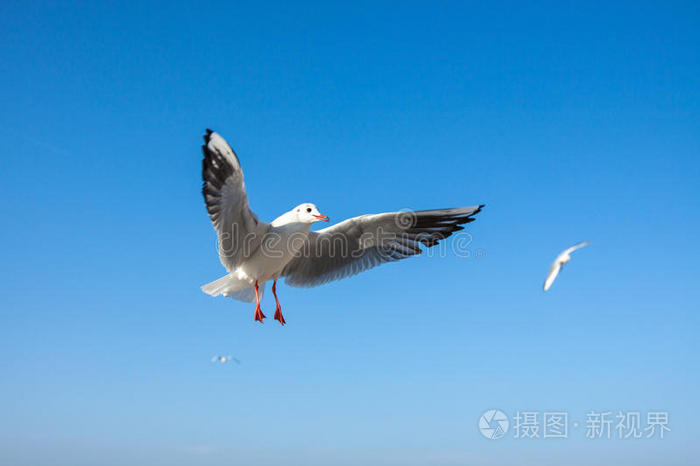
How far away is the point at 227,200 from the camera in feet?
15.6

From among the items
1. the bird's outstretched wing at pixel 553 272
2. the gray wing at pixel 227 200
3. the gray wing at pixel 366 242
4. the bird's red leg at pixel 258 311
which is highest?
the gray wing at pixel 366 242

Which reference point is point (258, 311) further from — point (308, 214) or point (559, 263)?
point (559, 263)

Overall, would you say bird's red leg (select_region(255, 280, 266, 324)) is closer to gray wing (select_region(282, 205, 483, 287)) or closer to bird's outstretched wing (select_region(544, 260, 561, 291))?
gray wing (select_region(282, 205, 483, 287))

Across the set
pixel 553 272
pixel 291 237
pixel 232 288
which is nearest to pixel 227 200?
pixel 291 237

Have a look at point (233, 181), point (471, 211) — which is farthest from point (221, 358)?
point (471, 211)

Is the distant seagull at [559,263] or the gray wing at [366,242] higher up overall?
the gray wing at [366,242]

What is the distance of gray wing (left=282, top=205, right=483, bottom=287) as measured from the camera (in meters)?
5.93

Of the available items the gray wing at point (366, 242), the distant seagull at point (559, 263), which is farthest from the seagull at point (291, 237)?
the distant seagull at point (559, 263)

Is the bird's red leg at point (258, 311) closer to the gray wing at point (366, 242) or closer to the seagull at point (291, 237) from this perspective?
the seagull at point (291, 237)

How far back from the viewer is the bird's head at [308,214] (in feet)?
17.3

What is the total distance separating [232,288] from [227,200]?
3.58ft

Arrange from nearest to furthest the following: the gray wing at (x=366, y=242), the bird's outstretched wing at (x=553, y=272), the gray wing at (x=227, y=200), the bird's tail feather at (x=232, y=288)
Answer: the bird's outstretched wing at (x=553, y=272) < the gray wing at (x=227, y=200) < the bird's tail feather at (x=232, y=288) < the gray wing at (x=366, y=242)

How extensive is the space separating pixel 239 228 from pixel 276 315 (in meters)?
1.05

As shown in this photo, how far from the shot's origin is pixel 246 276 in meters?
5.43
